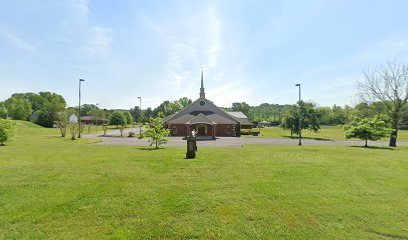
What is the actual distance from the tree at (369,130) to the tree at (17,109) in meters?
94.8

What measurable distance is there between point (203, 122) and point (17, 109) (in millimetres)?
72941

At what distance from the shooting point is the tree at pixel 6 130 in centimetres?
2288

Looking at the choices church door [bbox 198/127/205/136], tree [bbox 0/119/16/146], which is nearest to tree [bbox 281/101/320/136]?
church door [bbox 198/127/205/136]

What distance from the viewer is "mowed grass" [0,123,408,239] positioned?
5.83m

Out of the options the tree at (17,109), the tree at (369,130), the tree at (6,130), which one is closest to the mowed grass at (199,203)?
the tree at (6,130)

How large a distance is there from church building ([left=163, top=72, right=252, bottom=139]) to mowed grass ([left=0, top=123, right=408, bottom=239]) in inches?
1192

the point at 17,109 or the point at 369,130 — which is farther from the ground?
the point at 17,109

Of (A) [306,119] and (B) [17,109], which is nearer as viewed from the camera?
(A) [306,119]

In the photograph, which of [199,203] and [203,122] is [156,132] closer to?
[199,203]

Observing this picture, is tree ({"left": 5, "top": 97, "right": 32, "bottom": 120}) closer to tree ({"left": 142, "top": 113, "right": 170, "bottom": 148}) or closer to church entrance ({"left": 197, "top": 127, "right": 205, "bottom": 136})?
church entrance ({"left": 197, "top": 127, "right": 205, "bottom": 136})

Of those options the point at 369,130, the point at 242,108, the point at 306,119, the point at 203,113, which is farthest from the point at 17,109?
the point at 369,130

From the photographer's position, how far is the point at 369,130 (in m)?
27.7

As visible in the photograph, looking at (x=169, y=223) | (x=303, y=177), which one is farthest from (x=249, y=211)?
(x=303, y=177)

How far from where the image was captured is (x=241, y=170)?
1217 cm
